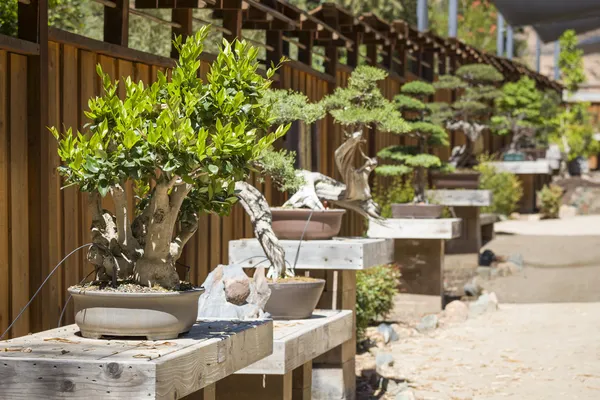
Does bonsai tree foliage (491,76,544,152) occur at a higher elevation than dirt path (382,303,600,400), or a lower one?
higher

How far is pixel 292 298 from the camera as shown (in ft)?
19.9

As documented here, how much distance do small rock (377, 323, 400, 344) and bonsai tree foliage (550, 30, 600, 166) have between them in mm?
21135

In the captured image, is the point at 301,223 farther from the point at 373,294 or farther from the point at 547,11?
the point at 547,11

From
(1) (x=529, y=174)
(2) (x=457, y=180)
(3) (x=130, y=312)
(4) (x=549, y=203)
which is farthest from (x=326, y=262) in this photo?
(1) (x=529, y=174)

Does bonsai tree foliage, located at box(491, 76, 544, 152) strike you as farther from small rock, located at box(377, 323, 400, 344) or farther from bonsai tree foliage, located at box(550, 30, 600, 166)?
small rock, located at box(377, 323, 400, 344)

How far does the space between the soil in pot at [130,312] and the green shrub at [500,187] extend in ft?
50.1

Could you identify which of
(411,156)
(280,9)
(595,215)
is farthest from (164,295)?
(595,215)

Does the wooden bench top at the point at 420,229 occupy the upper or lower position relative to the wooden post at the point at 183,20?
lower

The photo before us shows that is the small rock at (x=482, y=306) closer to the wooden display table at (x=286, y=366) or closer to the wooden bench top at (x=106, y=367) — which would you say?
the wooden display table at (x=286, y=366)

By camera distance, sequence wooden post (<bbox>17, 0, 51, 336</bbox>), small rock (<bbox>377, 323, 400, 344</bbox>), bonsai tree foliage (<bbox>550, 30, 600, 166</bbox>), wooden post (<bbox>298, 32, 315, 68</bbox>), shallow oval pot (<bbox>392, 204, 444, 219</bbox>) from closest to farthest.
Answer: wooden post (<bbox>17, 0, 51, 336</bbox>) < small rock (<bbox>377, 323, 400, 344</bbox>) < wooden post (<bbox>298, 32, 315, 68</bbox>) < shallow oval pot (<bbox>392, 204, 444, 219</bbox>) < bonsai tree foliage (<bbox>550, 30, 600, 166</bbox>)

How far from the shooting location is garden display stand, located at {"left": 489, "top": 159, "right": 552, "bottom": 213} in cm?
2216

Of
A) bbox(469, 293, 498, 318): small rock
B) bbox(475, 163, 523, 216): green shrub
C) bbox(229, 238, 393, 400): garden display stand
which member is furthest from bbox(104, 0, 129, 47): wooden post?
bbox(475, 163, 523, 216): green shrub

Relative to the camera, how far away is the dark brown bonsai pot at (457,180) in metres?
15.0

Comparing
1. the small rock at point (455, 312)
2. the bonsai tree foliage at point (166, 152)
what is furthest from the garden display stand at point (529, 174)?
the bonsai tree foliage at point (166, 152)
